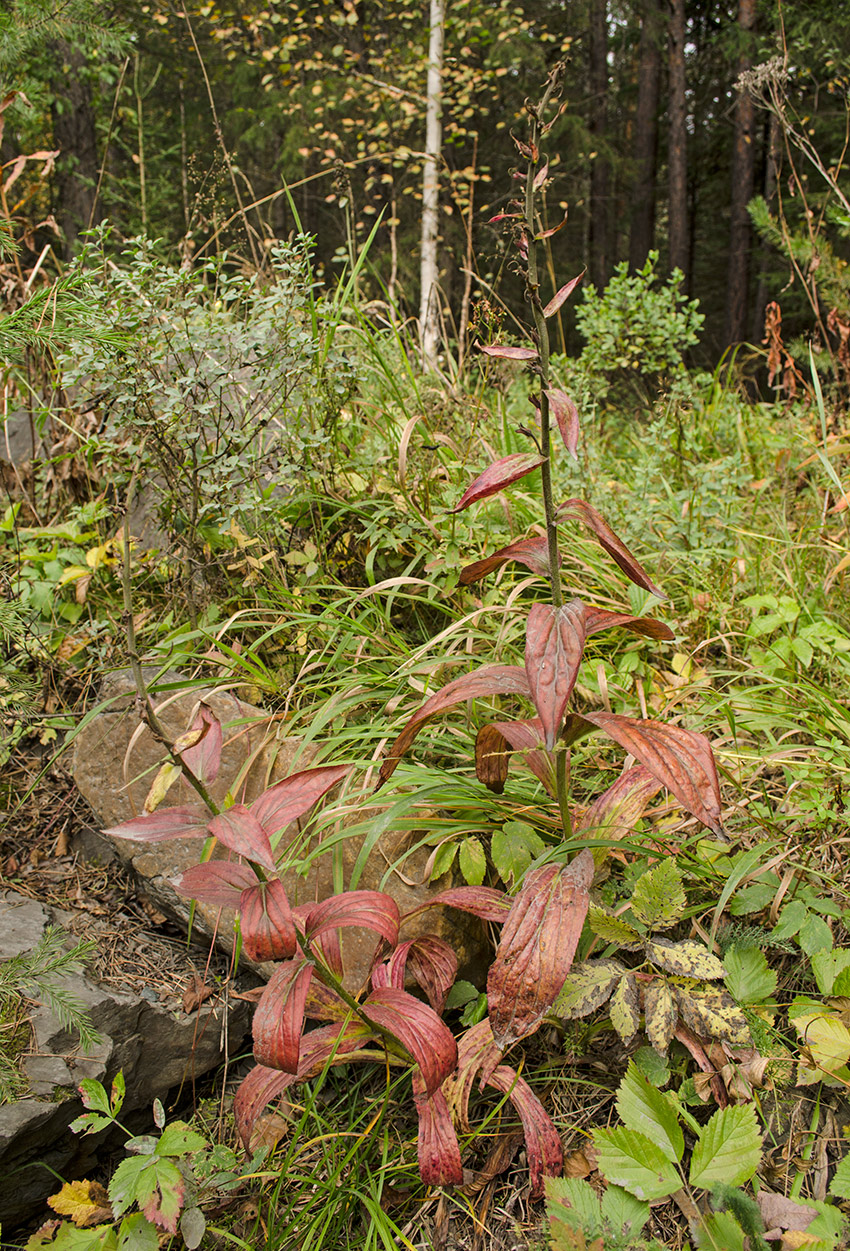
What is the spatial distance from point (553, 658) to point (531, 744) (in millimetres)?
316

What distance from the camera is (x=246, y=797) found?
6.02 ft

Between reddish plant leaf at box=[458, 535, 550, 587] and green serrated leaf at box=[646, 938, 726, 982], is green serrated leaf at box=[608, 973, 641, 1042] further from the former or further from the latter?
reddish plant leaf at box=[458, 535, 550, 587]

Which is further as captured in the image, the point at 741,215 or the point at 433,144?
the point at 741,215

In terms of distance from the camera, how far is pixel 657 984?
137 cm

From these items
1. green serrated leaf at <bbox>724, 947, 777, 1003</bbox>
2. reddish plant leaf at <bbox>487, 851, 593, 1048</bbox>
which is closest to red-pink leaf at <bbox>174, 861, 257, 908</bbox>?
reddish plant leaf at <bbox>487, 851, 593, 1048</bbox>

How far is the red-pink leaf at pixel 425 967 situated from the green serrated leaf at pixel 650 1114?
34 centimetres

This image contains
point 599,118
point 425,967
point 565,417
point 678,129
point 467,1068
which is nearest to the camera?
point 565,417

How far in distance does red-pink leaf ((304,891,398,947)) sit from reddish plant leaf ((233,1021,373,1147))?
0.20 metres

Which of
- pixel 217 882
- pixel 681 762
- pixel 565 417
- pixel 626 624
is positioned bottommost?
pixel 217 882

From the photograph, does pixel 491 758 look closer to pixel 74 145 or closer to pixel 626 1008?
pixel 626 1008

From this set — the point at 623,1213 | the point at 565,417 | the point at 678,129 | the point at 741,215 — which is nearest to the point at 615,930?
the point at 623,1213

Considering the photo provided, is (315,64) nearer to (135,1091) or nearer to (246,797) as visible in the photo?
(246,797)

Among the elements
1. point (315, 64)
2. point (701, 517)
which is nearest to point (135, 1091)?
point (701, 517)

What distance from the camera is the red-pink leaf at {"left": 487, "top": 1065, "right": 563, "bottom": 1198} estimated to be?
1.27 meters
